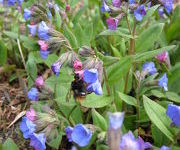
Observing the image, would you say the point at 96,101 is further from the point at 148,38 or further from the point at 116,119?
the point at 116,119

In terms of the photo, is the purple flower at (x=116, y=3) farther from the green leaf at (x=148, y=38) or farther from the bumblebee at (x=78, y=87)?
the bumblebee at (x=78, y=87)

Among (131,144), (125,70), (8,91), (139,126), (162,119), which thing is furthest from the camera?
(8,91)

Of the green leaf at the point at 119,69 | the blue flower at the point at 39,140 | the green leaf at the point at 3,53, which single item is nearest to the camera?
the blue flower at the point at 39,140

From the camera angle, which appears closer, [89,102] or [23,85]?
[89,102]

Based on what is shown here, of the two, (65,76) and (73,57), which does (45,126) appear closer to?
(73,57)

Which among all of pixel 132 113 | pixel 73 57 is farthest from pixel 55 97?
pixel 132 113

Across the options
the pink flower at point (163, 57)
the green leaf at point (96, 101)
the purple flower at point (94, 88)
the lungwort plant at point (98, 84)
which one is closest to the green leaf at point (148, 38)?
the lungwort plant at point (98, 84)

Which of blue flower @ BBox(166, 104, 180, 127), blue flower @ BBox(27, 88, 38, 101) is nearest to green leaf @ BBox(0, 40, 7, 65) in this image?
blue flower @ BBox(27, 88, 38, 101)

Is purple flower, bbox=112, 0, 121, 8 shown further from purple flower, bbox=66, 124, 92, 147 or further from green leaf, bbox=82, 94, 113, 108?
purple flower, bbox=66, 124, 92, 147

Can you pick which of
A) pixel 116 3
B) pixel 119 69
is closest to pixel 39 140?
pixel 119 69
